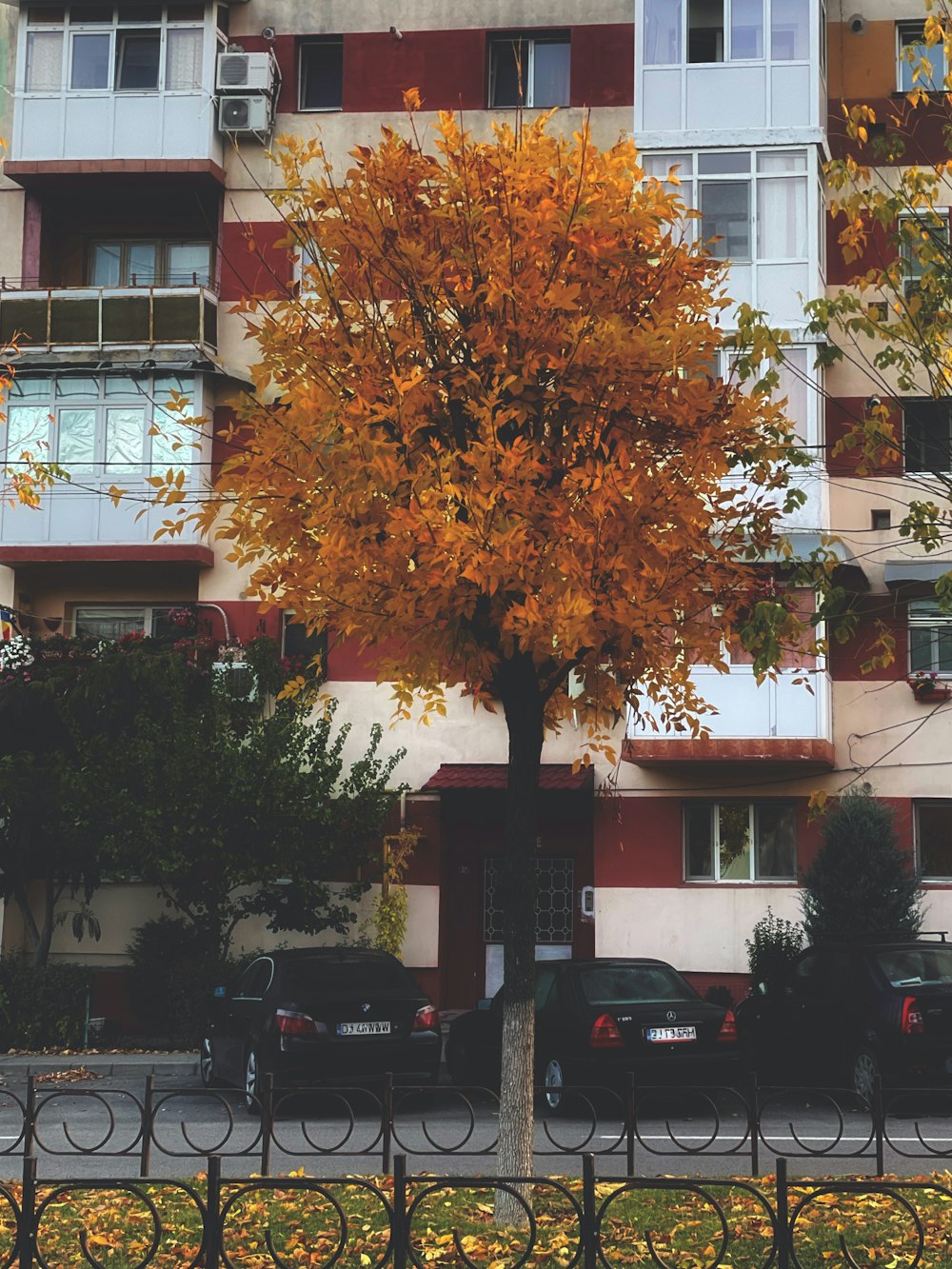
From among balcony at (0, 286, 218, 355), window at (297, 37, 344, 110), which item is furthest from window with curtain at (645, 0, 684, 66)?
balcony at (0, 286, 218, 355)

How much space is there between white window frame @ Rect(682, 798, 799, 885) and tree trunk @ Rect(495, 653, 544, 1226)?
1358 centimetres

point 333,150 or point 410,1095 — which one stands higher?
point 333,150

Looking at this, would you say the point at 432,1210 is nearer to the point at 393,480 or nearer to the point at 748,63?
the point at 393,480

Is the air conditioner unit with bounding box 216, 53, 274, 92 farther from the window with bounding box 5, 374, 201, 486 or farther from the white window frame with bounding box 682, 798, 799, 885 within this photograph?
the white window frame with bounding box 682, 798, 799, 885

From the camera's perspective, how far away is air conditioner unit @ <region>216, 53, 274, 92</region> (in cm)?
2483

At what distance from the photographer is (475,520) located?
879 cm

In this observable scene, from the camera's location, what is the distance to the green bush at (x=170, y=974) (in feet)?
69.9

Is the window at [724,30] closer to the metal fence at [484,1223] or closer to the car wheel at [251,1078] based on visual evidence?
the car wheel at [251,1078]

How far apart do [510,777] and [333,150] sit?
17.8 meters

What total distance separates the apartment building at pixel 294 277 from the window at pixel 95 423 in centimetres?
5

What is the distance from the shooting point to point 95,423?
24.4 m

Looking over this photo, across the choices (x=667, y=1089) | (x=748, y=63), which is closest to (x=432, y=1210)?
(x=667, y=1089)

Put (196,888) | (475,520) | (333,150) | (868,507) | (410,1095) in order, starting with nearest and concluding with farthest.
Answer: (475,520) < (410,1095) < (196,888) < (868,507) < (333,150)

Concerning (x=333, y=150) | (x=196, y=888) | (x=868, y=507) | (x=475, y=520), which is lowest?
(x=196, y=888)
